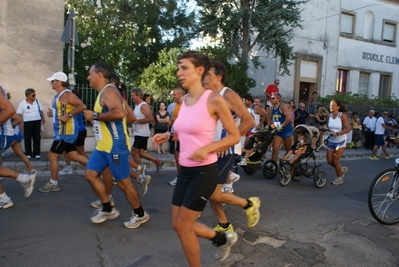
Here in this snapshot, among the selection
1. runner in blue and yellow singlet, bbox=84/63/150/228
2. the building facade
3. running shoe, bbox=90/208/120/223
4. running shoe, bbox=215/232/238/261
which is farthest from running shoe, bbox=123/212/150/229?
the building facade

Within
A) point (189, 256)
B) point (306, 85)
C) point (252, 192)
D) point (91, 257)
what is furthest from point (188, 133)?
point (306, 85)

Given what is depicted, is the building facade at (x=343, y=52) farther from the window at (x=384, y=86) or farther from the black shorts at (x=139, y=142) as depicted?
the black shorts at (x=139, y=142)

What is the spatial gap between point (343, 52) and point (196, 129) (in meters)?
24.0

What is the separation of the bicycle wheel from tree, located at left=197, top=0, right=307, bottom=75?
12.8 meters

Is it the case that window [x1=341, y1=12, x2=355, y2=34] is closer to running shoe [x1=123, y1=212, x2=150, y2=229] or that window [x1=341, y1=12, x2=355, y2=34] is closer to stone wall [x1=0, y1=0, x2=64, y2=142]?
stone wall [x1=0, y1=0, x2=64, y2=142]

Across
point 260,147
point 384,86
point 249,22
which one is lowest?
point 260,147

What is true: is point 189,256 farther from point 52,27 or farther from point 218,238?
point 52,27

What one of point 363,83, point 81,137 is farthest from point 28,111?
point 363,83

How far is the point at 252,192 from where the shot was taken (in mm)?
7051

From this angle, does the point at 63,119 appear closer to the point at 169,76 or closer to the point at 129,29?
the point at 169,76

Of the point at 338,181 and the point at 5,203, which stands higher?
the point at 5,203

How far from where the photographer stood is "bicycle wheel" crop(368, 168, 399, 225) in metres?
5.20

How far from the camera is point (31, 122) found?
9.68 m

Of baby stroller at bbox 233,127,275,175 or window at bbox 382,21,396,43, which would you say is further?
window at bbox 382,21,396,43
